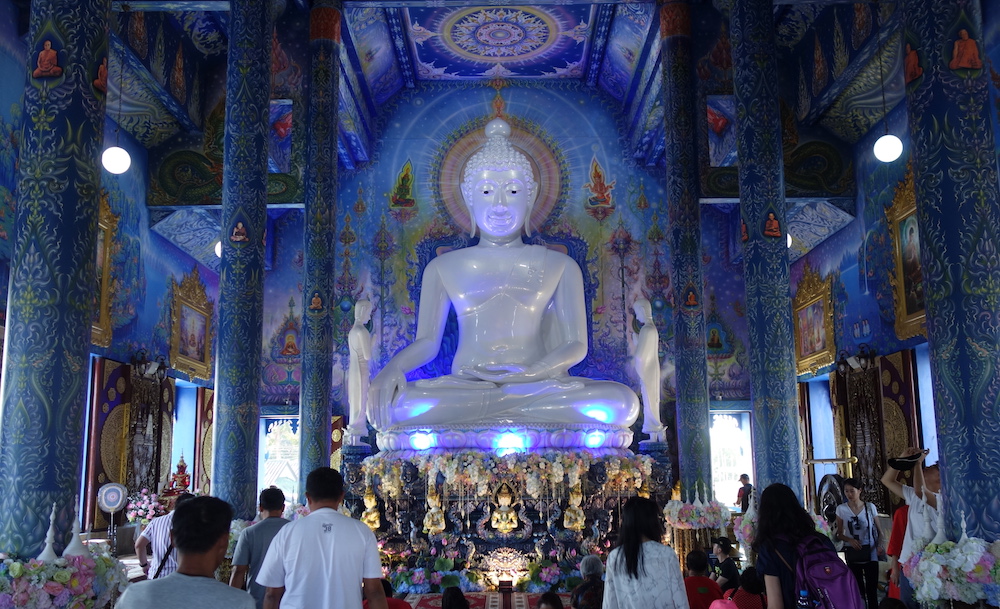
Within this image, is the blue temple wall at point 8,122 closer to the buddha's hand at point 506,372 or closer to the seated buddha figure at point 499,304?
the seated buddha figure at point 499,304

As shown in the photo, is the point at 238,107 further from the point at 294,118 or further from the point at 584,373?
the point at 584,373

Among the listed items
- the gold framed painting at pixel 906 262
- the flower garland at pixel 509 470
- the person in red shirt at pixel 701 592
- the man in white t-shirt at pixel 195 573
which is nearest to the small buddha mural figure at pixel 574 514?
the flower garland at pixel 509 470

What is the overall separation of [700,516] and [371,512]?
2.93 metres

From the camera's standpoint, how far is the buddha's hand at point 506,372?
9.38m

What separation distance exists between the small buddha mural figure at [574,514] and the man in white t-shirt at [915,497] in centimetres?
298

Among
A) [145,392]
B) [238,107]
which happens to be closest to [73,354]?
[238,107]

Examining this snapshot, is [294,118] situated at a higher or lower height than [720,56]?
lower

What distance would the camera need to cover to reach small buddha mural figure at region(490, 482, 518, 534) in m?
7.81

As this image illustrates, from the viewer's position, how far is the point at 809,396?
46.3 ft

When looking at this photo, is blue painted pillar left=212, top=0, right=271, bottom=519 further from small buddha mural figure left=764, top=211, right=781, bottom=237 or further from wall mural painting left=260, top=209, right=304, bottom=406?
wall mural painting left=260, top=209, right=304, bottom=406

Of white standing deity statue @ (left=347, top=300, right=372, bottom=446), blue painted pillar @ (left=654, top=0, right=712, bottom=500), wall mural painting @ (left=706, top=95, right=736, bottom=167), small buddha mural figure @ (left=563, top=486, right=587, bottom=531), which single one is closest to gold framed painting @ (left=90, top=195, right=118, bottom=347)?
white standing deity statue @ (left=347, top=300, right=372, bottom=446)

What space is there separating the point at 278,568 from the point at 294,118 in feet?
25.3

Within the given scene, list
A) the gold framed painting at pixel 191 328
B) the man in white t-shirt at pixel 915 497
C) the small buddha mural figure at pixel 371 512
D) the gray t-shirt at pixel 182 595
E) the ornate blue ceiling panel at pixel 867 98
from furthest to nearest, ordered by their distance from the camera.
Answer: the gold framed painting at pixel 191 328, the ornate blue ceiling panel at pixel 867 98, the small buddha mural figure at pixel 371 512, the man in white t-shirt at pixel 915 497, the gray t-shirt at pixel 182 595

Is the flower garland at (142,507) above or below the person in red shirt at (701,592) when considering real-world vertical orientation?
above
